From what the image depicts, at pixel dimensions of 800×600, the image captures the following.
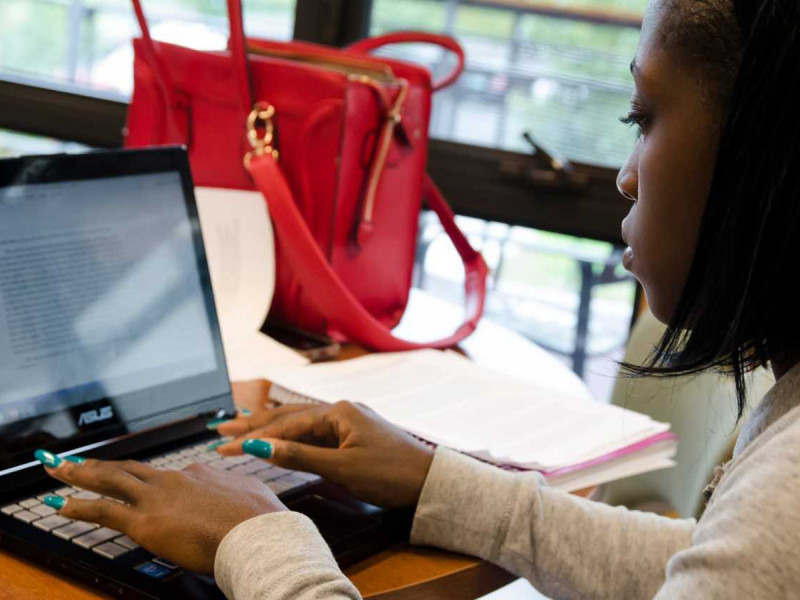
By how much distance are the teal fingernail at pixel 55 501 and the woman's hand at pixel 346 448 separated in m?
0.14

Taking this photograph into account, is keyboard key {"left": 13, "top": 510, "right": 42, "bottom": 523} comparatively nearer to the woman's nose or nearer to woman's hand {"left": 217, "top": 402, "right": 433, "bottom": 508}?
woman's hand {"left": 217, "top": 402, "right": 433, "bottom": 508}

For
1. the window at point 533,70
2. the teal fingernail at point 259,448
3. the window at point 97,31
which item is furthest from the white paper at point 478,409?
the window at point 97,31

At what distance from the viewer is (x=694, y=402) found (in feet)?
4.12

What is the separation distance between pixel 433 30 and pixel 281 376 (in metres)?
1.34

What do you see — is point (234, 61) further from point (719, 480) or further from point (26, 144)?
point (26, 144)

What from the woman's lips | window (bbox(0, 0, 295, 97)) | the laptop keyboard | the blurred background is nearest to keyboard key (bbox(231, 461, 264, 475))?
the laptop keyboard

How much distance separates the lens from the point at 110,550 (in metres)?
0.74

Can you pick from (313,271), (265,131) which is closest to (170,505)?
(313,271)

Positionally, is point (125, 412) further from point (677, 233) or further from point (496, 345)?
point (496, 345)

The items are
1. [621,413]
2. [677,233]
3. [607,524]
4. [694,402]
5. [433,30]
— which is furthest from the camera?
[433,30]

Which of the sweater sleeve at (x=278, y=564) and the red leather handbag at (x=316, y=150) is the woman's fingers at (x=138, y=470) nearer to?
the sweater sleeve at (x=278, y=564)

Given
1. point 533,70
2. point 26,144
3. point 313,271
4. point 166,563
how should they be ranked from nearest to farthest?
1. point 166,563
2. point 313,271
3. point 533,70
4. point 26,144

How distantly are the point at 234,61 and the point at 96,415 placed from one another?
2.00 ft

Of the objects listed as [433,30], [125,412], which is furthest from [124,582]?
[433,30]
